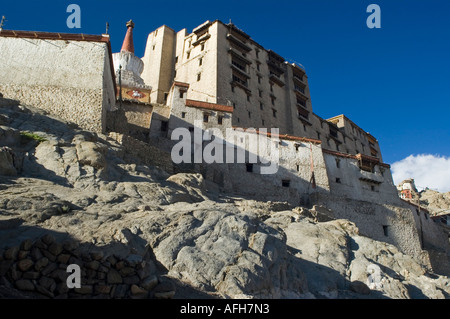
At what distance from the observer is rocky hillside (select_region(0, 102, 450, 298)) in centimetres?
770

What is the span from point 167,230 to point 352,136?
48237 mm

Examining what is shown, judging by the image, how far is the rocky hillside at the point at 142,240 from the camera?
7.70 metres

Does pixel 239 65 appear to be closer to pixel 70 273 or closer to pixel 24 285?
pixel 70 273

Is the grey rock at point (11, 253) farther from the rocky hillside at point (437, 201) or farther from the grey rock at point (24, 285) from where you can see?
the rocky hillside at point (437, 201)

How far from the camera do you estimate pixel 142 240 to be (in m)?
10.2

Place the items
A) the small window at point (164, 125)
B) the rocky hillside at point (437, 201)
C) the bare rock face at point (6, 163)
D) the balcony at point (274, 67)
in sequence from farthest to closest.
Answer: the rocky hillside at point (437, 201), the balcony at point (274, 67), the small window at point (164, 125), the bare rock face at point (6, 163)

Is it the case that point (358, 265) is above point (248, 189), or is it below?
below

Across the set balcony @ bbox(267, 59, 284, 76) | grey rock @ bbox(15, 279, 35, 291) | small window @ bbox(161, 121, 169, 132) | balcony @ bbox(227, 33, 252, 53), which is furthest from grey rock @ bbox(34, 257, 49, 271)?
balcony @ bbox(267, 59, 284, 76)

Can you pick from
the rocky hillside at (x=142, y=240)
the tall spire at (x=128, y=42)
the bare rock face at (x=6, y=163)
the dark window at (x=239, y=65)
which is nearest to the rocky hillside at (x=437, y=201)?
the dark window at (x=239, y=65)

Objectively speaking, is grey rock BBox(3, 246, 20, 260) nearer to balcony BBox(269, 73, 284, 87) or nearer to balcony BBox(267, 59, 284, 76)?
balcony BBox(269, 73, 284, 87)

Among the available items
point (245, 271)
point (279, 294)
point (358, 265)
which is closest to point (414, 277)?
point (358, 265)

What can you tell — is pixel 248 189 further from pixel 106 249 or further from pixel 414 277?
pixel 106 249
